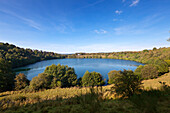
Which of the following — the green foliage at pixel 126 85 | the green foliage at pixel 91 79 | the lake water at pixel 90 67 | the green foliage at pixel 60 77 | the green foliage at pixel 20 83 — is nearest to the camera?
the green foliage at pixel 126 85

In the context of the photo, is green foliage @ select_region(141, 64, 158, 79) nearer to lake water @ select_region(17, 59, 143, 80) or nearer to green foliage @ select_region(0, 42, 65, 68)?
lake water @ select_region(17, 59, 143, 80)

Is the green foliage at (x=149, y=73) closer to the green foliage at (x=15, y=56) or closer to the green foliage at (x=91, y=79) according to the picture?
the green foliage at (x=91, y=79)

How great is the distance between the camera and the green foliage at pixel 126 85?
374 centimetres

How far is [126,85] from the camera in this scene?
3.81 metres

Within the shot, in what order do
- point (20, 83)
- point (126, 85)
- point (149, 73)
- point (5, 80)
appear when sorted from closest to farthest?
point (126, 85) < point (20, 83) < point (5, 80) < point (149, 73)

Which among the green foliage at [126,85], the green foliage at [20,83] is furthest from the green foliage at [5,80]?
the green foliage at [126,85]

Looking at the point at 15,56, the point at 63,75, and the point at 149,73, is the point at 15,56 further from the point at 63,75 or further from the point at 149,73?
the point at 149,73

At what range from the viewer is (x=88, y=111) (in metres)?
2.43

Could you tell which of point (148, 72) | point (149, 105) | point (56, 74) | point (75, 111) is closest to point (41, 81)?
point (56, 74)

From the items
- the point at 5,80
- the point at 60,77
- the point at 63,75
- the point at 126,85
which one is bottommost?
the point at 60,77

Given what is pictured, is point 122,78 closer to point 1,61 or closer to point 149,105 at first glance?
point 149,105

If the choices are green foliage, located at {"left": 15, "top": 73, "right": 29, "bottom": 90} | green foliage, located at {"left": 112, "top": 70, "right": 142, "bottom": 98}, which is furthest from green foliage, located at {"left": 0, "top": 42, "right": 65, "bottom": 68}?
green foliage, located at {"left": 112, "top": 70, "right": 142, "bottom": 98}

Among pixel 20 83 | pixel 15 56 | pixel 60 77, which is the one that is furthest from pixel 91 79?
pixel 15 56

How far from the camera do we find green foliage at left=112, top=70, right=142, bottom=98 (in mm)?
3738
